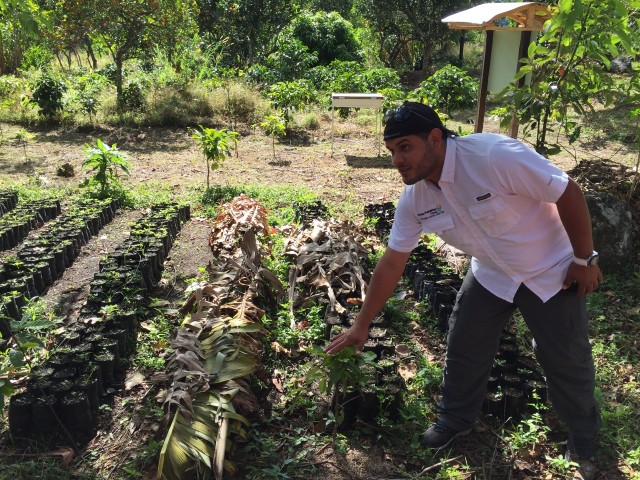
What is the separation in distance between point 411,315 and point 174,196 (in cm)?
448

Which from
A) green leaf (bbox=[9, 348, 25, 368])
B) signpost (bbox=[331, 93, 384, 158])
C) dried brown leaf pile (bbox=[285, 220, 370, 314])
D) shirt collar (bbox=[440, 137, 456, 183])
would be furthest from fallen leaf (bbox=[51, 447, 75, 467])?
signpost (bbox=[331, 93, 384, 158])

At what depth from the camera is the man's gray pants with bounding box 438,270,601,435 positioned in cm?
262

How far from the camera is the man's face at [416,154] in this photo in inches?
94.9

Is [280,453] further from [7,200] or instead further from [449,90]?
[449,90]

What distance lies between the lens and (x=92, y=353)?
143 inches

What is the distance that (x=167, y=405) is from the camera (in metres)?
3.03

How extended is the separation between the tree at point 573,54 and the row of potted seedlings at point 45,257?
14.3 ft

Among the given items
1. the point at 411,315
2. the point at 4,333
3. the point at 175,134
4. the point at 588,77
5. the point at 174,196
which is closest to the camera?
the point at 4,333

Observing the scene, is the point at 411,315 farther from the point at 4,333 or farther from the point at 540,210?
the point at 4,333

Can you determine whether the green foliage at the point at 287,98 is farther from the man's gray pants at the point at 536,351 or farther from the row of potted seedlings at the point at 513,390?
the man's gray pants at the point at 536,351

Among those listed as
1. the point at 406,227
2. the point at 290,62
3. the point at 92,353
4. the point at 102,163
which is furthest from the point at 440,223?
the point at 290,62

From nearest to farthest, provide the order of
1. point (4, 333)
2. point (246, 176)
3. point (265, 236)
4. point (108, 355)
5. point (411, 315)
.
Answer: point (108, 355)
point (4, 333)
point (411, 315)
point (265, 236)
point (246, 176)

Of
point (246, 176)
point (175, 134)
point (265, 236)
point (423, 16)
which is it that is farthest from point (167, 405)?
point (423, 16)

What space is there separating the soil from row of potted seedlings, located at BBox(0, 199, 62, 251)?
2.45 ft
